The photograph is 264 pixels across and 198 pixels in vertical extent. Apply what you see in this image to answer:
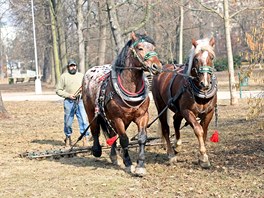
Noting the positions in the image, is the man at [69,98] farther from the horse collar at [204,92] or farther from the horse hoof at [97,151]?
the horse collar at [204,92]

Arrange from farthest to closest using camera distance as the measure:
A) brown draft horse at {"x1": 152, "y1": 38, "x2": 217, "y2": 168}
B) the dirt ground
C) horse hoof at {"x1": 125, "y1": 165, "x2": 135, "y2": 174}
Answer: horse hoof at {"x1": 125, "y1": 165, "x2": 135, "y2": 174}
brown draft horse at {"x1": 152, "y1": 38, "x2": 217, "y2": 168}
the dirt ground

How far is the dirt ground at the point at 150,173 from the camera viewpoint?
7.20 m

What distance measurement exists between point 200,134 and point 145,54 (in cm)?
160

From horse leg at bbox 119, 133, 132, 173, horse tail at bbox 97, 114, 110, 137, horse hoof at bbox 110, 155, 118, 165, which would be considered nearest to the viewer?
horse leg at bbox 119, 133, 132, 173

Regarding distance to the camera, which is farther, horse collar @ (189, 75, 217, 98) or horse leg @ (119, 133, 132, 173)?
horse leg @ (119, 133, 132, 173)

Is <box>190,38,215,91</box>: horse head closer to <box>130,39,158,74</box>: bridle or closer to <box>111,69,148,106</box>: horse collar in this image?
<box>130,39,158,74</box>: bridle

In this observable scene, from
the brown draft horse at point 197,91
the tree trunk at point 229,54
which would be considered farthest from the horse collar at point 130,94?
the tree trunk at point 229,54

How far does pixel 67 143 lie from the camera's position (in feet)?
39.3

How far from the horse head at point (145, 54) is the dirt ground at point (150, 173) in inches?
66.6

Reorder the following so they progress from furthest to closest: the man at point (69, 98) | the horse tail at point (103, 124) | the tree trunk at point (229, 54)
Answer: the tree trunk at point (229, 54)
the man at point (69, 98)
the horse tail at point (103, 124)

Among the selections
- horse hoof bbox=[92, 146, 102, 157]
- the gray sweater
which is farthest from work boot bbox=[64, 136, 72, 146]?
horse hoof bbox=[92, 146, 102, 157]

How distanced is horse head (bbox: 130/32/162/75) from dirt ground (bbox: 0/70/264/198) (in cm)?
169

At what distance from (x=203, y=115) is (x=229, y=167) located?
0.98 metres

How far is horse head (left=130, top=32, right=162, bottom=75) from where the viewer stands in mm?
8086
